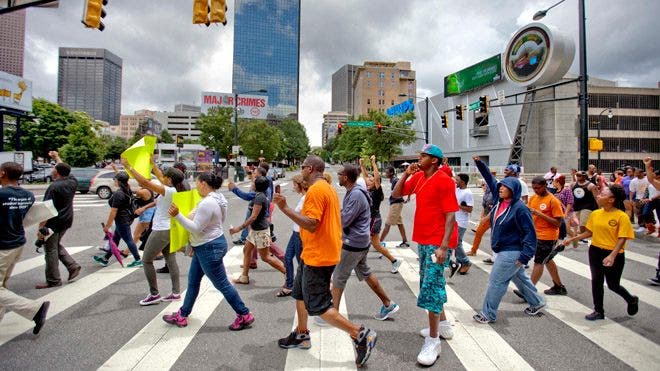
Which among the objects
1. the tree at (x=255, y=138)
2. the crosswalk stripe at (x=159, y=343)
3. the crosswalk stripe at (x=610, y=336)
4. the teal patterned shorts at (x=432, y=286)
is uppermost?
the tree at (x=255, y=138)

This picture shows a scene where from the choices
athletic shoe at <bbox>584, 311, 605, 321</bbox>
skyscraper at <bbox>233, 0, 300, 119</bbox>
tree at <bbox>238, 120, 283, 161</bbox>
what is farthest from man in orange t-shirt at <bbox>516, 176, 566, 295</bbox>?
skyscraper at <bbox>233, 0, 300, 119</bbox>

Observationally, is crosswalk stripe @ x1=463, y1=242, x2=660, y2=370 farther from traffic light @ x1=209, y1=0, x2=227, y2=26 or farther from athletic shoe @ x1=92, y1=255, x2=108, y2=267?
traffic light @ x1=209, y1=0, x2=227, y2=26

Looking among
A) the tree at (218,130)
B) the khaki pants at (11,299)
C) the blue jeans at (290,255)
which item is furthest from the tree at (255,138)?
the khaki pants at (11,299)

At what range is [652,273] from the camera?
691 centimetres

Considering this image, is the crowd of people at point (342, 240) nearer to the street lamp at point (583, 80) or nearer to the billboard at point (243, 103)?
the street lamp at point (583, 80)

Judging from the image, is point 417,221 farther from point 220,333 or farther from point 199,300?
point 199,300

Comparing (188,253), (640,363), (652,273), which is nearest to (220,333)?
(188,253)

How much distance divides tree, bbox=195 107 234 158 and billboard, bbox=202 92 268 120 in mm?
25695

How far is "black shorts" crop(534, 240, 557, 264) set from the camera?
514 centimetres

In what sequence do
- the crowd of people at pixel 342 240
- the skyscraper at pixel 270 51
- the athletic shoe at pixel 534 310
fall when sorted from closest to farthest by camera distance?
1. the crowd of people at pixel 342 240
2. the athletic shoe at pixel 534 310
3. the skyscraper at pixel 270 51

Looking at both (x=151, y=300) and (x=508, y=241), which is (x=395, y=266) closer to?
(x=508, y=241)

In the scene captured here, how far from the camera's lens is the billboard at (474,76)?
48422 millimetres

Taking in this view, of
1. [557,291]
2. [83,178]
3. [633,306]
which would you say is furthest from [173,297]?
[83,178]

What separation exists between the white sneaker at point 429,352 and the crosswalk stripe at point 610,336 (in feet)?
6.00
